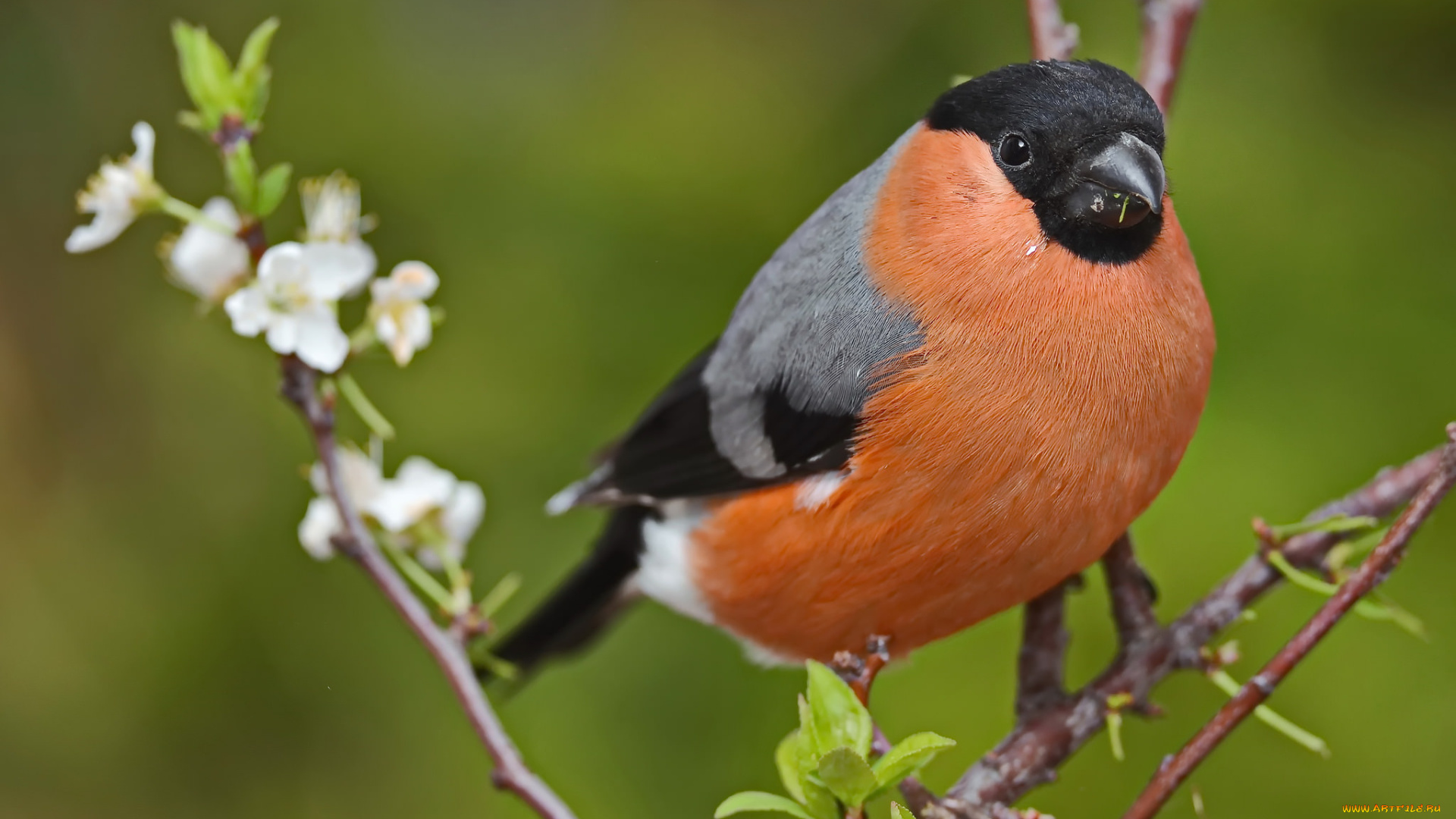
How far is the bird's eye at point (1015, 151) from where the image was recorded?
5.78 ft

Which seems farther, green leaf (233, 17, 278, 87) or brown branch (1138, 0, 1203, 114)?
brown branch (1138, 0, 1203, 114)

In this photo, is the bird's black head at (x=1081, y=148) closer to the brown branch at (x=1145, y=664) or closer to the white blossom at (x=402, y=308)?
the brown branch at (x=1145, y=664)

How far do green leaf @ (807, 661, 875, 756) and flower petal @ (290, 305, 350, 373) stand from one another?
687mm

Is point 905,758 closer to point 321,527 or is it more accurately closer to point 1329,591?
point 1329,591

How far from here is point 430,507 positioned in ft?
6.53

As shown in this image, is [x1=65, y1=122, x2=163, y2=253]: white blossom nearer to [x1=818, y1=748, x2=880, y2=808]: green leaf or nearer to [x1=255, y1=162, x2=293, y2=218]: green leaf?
[x1=255, y1=162, x2=293, y2=218]: green leaf

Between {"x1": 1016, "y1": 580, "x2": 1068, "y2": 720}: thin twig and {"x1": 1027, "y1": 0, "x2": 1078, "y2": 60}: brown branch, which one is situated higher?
{"x1": 1027, "y1": 0, "x2": 1078, "y2": 60}: brown branch

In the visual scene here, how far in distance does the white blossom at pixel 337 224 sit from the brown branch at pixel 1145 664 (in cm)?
99

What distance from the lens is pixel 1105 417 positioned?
5.75 feet

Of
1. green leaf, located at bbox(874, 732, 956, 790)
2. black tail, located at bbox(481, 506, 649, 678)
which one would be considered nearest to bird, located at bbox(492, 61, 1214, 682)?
green leaf, located at bbox(874, 732, 956, 790)

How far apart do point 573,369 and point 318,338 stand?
150 cm

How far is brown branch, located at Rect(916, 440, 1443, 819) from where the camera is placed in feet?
6.16

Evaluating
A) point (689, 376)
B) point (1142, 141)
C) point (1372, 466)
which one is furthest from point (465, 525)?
point (1372, 466)

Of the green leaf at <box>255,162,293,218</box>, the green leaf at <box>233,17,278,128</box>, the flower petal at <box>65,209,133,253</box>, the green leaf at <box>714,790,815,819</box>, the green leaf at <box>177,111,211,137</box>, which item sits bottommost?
the green leaf at <box>714,790,815,819</box>
